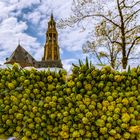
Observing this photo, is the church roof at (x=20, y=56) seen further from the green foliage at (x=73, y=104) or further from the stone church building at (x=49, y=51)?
the green foliage at (x=73, y=104)

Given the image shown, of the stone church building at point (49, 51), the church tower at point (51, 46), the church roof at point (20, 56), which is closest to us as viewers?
the church roof at point (20, 56)

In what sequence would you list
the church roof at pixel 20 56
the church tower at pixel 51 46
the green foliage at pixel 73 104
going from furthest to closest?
1. the church tower at pixel 51 46
2. the church roof at pixel 20 56
3. the green foliage at pixel 73 104

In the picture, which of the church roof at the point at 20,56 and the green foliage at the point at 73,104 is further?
the church roof at the point at 20,56

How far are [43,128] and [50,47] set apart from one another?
96636 millimetres

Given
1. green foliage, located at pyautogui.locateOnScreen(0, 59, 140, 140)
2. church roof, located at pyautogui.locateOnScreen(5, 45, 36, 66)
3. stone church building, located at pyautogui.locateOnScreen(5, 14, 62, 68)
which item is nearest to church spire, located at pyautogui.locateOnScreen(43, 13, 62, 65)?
stone church building, located at pyautogui.locateOnScreen(5, 14, 62, 68)

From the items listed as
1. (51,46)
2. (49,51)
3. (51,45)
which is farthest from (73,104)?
(51,45)

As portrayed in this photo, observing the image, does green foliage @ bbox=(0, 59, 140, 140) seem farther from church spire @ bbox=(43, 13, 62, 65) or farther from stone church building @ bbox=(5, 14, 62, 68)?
church spire @ bbox=(43, 13, 62, 65)

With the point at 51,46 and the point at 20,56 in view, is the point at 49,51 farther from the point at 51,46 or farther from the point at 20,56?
the point at 20,56

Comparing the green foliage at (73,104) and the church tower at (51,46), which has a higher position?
the church tower at (51,46)

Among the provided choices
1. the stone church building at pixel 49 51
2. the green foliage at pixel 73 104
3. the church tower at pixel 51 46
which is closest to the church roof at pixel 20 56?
the stone church building at pixel 49 51

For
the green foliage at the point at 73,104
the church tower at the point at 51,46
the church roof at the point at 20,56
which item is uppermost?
the church tower at the point at 51,46

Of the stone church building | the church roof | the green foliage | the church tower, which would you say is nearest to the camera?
the green foliage

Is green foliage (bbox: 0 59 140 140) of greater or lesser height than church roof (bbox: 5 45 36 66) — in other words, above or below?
below

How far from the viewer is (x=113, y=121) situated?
5.42ft
